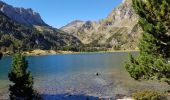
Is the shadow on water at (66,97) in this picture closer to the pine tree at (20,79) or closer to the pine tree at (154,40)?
the pine tree at (20,79)

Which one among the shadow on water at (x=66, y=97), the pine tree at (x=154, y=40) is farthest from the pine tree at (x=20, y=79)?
the shadow on water at (x=66, y=97)

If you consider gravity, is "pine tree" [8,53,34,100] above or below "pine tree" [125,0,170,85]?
below

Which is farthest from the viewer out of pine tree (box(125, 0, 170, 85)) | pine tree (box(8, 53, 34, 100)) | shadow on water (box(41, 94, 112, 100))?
shadow on water (box(41, 94, 112, 100))

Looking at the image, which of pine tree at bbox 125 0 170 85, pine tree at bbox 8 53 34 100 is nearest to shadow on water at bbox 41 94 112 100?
pine tree at bbox 8 53 34 100

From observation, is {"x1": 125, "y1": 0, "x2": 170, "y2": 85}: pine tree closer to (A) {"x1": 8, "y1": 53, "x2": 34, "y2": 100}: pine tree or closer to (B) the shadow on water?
(A) {"x1": 8, "y1": 53, "x2": 34, "y2": 100}: pine tree

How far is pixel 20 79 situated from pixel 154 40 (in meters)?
22.2

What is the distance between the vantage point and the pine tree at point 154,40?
115ft

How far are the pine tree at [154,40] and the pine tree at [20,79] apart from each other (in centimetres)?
1764

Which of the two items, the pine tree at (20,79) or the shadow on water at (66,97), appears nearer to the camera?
the pine tree at (20,79)

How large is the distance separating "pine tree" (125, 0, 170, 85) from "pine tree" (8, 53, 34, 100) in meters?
17.6

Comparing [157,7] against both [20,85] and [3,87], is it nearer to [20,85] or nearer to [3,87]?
[20,85]

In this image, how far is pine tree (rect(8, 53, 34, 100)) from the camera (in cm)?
4800

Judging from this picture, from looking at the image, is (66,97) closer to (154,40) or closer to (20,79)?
(20,79)

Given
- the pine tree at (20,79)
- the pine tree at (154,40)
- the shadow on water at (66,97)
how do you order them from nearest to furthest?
the pine tree at (154,40) < the pine tree at (20,79) < the shadow on water at (66,97)
